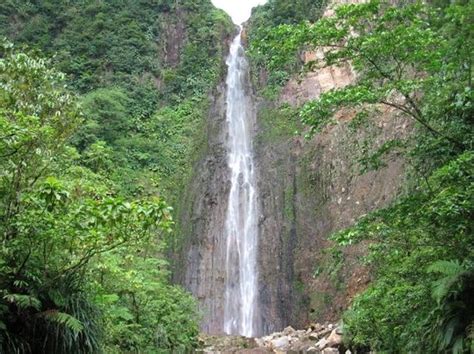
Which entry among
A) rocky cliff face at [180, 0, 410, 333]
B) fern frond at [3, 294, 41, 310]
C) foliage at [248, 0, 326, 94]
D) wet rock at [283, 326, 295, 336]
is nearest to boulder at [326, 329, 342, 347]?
rocky cliff face at [180, 0, 410, 333]

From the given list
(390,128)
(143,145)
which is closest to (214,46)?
(143,145)

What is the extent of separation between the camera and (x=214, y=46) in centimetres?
3231

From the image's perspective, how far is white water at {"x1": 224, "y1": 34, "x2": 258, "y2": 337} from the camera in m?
22.0

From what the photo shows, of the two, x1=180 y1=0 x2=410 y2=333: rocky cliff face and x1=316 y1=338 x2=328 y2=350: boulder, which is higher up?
x1=180 y1=0 x2=410 y2=333: rocky cliff face

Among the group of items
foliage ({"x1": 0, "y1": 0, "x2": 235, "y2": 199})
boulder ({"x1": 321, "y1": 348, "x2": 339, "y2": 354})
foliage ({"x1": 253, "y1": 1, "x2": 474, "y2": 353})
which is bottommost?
boulder ({"x1": 321, "y1": 348, "x2": 339, "y2": 354})

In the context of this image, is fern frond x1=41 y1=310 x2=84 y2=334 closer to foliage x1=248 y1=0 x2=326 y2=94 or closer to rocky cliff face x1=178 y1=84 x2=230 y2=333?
rocky cliff face x1=178 y1=84 x2=230 y2=333

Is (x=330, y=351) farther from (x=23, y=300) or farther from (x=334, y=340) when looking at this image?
(x=23, y=300)

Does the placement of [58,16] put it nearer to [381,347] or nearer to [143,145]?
[143,145]

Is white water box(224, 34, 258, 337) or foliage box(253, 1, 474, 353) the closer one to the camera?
foliage box(253, 1, 474, 353)

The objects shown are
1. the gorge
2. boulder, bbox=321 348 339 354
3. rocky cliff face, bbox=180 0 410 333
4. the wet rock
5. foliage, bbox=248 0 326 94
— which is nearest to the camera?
the gorge

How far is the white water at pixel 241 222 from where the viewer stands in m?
22.0

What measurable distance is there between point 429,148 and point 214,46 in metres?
26.2

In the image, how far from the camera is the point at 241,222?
24.3 metres

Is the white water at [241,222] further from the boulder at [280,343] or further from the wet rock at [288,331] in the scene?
the boulder at [280,343]
